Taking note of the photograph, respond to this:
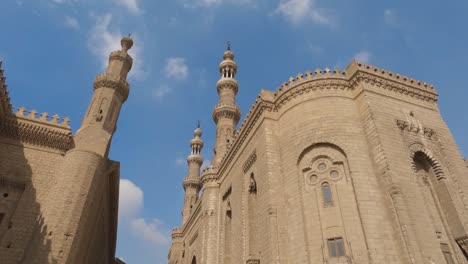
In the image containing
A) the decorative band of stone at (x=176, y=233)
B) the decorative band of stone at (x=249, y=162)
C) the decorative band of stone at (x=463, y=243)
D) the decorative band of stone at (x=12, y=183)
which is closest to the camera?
the decorative band of stone at (x=463, y=243)

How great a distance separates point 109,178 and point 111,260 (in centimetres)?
1683

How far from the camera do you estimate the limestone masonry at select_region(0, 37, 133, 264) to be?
1425 centimetres

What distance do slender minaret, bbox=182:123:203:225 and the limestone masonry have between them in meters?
16.0

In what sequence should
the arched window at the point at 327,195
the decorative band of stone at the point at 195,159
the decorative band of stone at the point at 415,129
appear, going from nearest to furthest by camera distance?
the arched window at the point at 327,195
the decorative band of stone at the point at 415,129
the decorative band of stone at the point at 195,159

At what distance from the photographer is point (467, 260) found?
1196 cm

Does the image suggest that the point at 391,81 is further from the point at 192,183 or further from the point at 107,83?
the point at 192,183

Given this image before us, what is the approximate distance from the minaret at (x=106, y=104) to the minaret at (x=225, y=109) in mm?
8137

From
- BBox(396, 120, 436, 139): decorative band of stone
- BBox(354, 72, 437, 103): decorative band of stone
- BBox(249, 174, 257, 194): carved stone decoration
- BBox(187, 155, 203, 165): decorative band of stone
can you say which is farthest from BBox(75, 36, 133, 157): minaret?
BBox(187, 155, 203, 165): decorative band of stone

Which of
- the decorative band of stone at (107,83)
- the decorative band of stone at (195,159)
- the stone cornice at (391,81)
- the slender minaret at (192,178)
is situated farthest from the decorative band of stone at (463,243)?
the decorative band of stone at (195,159)

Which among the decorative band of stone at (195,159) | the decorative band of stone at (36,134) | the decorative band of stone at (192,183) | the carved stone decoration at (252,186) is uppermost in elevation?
the decorative band of stone at (195,159)

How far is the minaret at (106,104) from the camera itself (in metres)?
17.9

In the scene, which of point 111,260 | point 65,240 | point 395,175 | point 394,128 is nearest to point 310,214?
point 395,175

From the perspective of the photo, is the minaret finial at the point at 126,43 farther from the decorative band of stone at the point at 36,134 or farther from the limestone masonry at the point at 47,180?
the decorative band of stone at the point at 36,134

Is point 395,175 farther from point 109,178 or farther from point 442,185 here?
point 109,178
